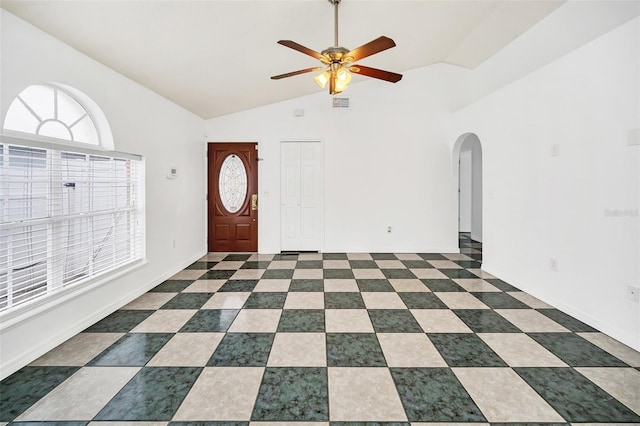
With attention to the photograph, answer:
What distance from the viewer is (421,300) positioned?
10.5 ft

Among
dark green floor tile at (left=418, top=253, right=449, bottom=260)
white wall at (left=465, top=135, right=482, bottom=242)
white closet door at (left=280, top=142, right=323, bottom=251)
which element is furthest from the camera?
white wall at (left=465, top=135, right=482, bottom=242)

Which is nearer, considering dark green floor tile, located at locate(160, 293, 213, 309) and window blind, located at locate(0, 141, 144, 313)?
window blind, located at locate(0, 141, 144, 313)

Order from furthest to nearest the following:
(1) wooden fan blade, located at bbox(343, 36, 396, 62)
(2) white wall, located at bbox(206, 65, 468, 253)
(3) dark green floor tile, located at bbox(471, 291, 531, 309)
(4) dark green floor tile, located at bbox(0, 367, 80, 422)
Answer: (2) white wall, located at bbox(206, 65, 468, 253), (3) dark green floor tile, located at bbox(471, 291, 531, 309), (1) wooden fan blade, located at bbox(343, 36, 396, 62), (4) dark green floor tile, located at bbox(0, 367, 80, 422)

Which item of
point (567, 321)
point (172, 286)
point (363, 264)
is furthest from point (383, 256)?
point (172, 286)

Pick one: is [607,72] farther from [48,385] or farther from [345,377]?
[48,385]

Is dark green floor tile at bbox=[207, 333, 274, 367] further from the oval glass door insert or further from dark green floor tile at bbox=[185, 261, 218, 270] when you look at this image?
the oval glass door insert

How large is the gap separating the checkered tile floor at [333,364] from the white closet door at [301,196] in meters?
2.18

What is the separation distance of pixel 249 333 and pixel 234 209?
3433 mm

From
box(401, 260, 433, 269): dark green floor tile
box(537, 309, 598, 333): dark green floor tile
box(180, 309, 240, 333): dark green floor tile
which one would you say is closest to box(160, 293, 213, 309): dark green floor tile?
box(180, 309, 240, 333): dark green floor tile

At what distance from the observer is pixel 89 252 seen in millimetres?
2711

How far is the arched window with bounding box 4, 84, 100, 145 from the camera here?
83.9 inches

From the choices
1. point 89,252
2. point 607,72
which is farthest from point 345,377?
point 607,72

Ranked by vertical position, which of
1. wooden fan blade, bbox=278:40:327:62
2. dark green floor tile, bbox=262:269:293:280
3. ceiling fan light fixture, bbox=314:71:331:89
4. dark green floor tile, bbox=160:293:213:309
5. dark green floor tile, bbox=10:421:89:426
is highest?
wooden fan blade, bbox=278:40:327:62

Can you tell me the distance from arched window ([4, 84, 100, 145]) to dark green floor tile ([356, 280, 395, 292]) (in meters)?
3.32
